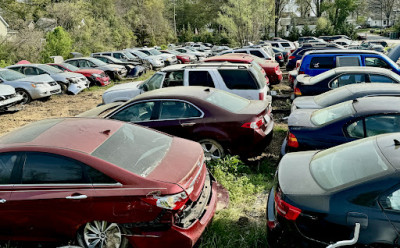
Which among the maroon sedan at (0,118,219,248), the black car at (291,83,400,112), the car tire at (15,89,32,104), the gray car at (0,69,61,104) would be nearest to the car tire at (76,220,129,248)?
the maroon sedan at (0,118,219,248)

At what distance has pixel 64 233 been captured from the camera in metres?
3.80

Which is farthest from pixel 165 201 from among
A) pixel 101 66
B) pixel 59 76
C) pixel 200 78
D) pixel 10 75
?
pixel 101 66

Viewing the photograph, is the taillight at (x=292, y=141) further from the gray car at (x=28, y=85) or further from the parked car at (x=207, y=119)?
the gray car at (x=28, y=85)

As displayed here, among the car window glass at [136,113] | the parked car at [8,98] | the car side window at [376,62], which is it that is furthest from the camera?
the parked car at [8,98]

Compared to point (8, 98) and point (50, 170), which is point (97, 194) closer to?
point (50, 170)

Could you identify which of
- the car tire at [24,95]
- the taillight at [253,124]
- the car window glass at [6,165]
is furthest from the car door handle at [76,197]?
the car tire at [24,95]

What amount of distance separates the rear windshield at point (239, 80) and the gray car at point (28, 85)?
8.64m

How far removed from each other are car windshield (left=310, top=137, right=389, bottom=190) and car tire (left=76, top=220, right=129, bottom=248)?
2.25 m

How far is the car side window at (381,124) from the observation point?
16.6 feet

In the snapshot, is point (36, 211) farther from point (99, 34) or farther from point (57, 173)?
point (99, 34)

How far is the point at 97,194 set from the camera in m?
3.65

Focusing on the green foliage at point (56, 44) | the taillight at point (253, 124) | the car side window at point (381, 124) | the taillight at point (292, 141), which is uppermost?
the green foliage at point (56, 44)

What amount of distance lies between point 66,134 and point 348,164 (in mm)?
3283

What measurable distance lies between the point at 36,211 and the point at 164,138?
1.84 meters
